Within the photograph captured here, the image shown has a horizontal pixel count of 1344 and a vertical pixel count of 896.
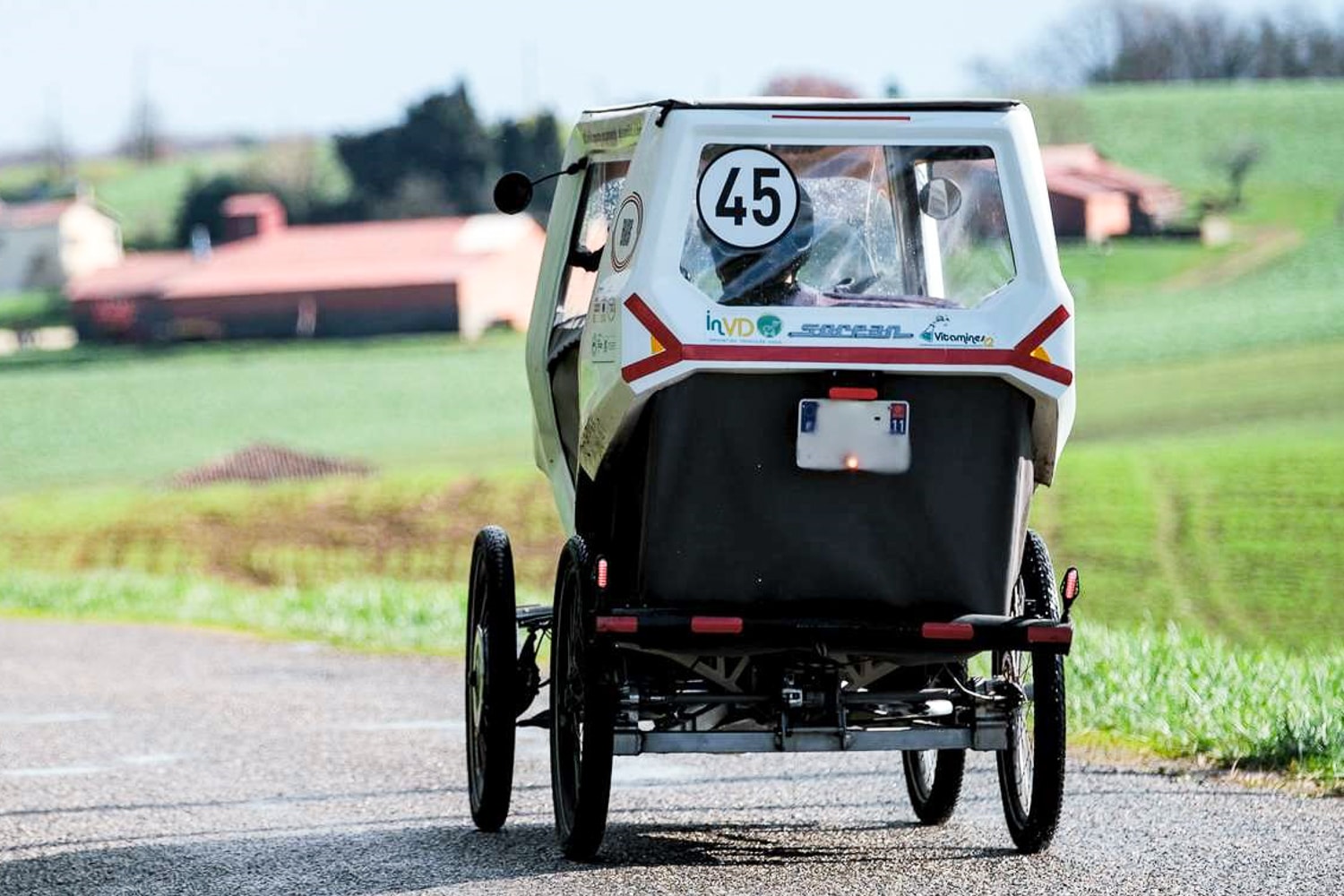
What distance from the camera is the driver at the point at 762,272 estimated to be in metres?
7.22

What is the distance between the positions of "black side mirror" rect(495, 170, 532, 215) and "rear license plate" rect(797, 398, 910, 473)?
1.60 m

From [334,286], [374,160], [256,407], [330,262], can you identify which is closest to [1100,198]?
[256,407]

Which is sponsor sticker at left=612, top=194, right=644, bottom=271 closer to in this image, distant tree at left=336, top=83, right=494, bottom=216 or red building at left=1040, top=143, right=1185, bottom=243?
red building at left=1040, top=143, right=1185, bottom=243

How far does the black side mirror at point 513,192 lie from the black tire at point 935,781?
2.30m

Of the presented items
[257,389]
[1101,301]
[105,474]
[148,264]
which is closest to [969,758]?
[105,474]

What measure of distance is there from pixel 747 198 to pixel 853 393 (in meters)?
0.67

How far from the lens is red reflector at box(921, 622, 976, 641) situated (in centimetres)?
707

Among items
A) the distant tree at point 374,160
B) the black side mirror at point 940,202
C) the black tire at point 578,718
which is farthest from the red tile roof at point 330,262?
the black side mirror at point 940,202

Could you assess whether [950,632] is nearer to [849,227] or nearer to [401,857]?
[849,227]

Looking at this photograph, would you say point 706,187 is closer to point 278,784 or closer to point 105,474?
point 278,784

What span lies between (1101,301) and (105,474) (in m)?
28.1

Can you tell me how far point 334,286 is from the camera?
9488 centimetres

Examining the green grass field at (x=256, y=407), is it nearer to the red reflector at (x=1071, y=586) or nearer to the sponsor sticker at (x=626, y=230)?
the sponsor sticker at (x=626, y=230)

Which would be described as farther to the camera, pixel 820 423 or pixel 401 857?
pixel 401 857
